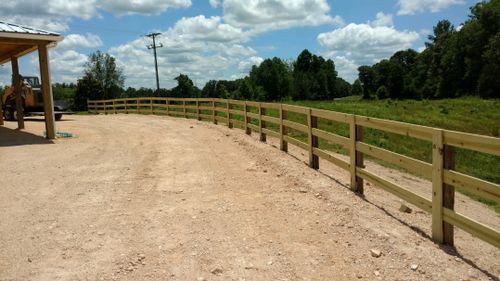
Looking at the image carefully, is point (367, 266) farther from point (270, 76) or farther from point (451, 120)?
point (270, 76)

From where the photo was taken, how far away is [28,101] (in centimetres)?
2531

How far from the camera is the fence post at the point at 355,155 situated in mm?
7172

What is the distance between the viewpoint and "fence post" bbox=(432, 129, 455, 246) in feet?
16.3

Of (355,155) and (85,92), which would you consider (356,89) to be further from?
(355,155)

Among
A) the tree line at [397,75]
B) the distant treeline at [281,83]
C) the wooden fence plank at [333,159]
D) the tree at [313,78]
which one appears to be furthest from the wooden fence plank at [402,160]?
the tree at [313,78]

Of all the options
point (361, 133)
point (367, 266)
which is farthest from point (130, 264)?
point (361, 133)

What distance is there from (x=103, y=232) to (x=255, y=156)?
572 cm

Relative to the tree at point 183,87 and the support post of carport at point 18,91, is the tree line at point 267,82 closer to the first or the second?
the tree at point 183,87

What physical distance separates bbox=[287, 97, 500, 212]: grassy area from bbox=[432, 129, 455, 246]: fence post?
18.7 ft

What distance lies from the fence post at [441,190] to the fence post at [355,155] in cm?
210

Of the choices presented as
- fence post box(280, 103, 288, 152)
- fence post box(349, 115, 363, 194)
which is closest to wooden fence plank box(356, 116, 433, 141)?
fence post box(349, 115, 363, 194)

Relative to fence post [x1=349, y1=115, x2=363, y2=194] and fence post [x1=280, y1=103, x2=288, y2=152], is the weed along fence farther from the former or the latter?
fence post [x1=280, y1=103, x2=288, y2=152]

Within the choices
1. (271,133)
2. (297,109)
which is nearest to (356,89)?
(271,133)

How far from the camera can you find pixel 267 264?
4.70 m
